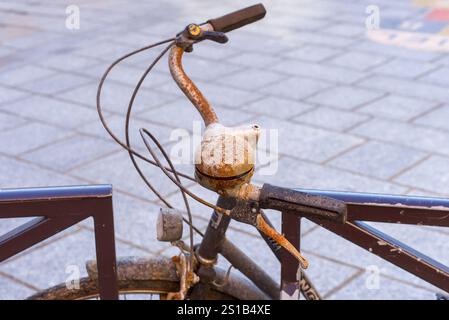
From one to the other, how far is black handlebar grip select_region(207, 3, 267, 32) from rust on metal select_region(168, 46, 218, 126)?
140mm

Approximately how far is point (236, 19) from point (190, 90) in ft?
0.92

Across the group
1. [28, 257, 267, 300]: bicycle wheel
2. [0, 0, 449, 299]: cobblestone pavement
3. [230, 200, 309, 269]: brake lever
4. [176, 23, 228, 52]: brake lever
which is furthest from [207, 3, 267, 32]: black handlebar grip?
[0, 0, 449, 299]: cobblestone pavement

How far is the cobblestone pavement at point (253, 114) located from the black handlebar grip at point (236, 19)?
6.50 ft

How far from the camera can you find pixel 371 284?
3.80 meters

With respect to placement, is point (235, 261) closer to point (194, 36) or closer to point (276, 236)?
point (276, 236)

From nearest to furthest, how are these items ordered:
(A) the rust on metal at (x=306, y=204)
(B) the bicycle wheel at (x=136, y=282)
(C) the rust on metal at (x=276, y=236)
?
(A) the rust on metal at (x=306, y=204) → (C) the rust on metal at (x=276, y=236) → (B) the bicycle wheel at (x=136, y=282)

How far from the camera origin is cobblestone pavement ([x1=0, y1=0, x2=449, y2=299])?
4.22 metres

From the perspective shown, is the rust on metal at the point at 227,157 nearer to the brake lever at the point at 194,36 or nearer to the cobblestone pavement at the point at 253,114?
the brake lever at the point at 194,36

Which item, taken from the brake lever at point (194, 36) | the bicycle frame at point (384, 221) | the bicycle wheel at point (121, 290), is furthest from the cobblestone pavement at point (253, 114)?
the brake lever at point (194, 36)

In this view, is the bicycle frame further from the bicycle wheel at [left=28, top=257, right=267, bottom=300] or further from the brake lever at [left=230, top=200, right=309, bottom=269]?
the bicycle wheel at [left=28, top=257, right=267, bottom=300]

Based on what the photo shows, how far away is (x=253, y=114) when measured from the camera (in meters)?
6.24

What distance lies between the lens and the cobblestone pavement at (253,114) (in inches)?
166

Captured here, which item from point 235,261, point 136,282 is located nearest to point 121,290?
point 136,282
